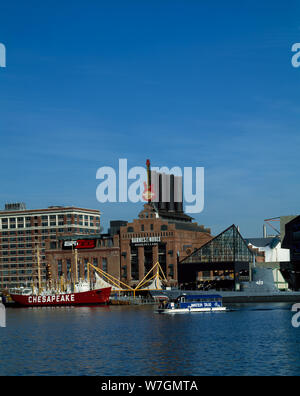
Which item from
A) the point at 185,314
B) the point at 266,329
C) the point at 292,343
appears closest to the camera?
the point at 292,343

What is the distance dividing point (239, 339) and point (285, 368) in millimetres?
26707

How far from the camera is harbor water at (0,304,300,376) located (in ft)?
229

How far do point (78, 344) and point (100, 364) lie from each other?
19752mm

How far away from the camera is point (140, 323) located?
126m

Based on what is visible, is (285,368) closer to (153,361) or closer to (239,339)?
(153,361)

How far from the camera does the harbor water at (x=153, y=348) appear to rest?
69.8 metres

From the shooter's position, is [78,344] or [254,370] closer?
[254,370]

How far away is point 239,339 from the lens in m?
95.0

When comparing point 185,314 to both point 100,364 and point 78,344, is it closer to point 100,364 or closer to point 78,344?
point 78,344

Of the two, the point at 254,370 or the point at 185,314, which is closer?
the point at 254,370

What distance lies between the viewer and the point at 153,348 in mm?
85875
